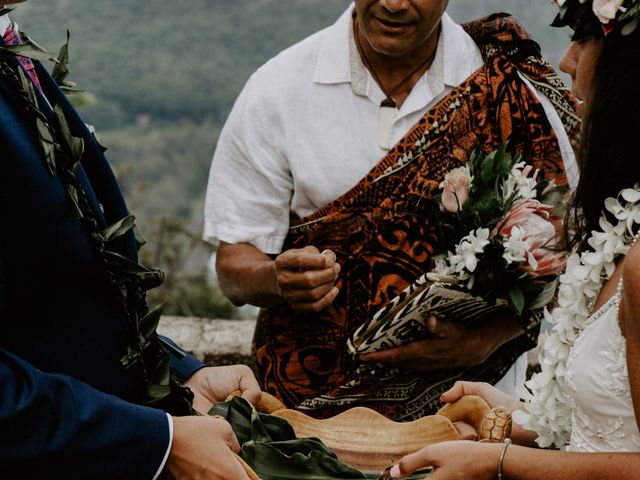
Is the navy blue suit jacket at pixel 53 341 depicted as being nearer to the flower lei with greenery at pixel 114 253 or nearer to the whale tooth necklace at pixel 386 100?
the flower lei with greenery at pixel 114 253

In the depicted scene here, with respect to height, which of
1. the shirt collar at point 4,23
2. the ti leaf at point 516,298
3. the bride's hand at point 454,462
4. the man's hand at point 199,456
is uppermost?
the shirt collar at point 4,23

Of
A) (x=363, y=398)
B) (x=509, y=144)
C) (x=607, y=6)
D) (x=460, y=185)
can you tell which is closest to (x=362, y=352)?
(x=363, y=398)

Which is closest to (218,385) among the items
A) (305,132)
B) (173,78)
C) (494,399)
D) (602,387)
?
(494,399)

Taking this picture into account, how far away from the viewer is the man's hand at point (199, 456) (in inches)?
77.9

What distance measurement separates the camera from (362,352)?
3143mm

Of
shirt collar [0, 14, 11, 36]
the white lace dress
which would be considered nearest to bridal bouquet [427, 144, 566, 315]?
the white lace dress

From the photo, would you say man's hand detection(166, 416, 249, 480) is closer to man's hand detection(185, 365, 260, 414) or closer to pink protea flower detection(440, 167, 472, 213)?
man's hand detection(185, 365, 260, 414)

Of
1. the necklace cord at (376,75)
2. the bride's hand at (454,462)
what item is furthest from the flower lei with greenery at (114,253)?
the necklace cord at (376,75)

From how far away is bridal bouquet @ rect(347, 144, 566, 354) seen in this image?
293 cm

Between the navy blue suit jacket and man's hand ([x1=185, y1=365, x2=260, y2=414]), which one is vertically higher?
the navy blue suit jacket

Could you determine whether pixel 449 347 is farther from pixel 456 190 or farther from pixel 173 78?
pixel 173 78

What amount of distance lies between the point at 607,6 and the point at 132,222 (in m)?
1.05

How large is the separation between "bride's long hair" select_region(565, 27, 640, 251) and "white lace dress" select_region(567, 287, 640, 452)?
0.29m

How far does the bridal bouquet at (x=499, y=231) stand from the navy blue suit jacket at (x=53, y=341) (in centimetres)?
118
